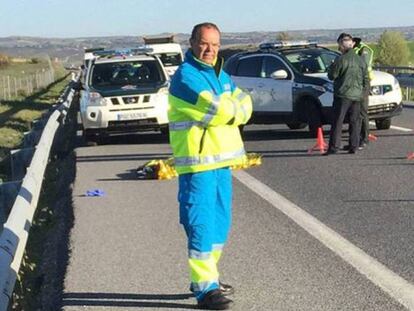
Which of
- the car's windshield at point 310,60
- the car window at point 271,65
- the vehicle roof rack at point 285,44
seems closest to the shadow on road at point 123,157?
the car window at point 271,65

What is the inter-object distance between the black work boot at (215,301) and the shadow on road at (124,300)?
0.17m

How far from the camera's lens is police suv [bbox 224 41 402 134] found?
1479cm

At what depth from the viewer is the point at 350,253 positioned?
6.44 m

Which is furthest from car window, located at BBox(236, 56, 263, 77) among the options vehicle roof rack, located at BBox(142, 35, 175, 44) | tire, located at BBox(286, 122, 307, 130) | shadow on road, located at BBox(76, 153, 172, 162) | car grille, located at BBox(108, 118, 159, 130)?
vehicle roof rack, located at BBox(142, 35, 175, 44)

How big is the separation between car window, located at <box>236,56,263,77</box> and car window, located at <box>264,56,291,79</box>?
6.5 inches

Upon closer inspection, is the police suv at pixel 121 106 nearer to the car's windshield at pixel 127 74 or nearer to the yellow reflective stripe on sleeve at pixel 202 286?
the car's windshield at pixel 127 74

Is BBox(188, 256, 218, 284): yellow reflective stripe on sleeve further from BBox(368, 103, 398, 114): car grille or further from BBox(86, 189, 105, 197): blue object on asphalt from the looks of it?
BBox(368, 103, 398, 114): car grille

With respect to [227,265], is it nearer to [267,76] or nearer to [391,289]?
[391,289]

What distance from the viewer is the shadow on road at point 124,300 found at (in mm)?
5309

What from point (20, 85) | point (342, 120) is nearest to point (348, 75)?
point (342, 120)

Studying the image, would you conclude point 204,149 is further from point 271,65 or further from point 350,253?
point 271,65

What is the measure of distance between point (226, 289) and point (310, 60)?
36.4 ft

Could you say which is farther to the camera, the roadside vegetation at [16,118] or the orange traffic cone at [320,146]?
the roadside vegetation at [16,118]

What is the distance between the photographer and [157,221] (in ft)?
26.6
